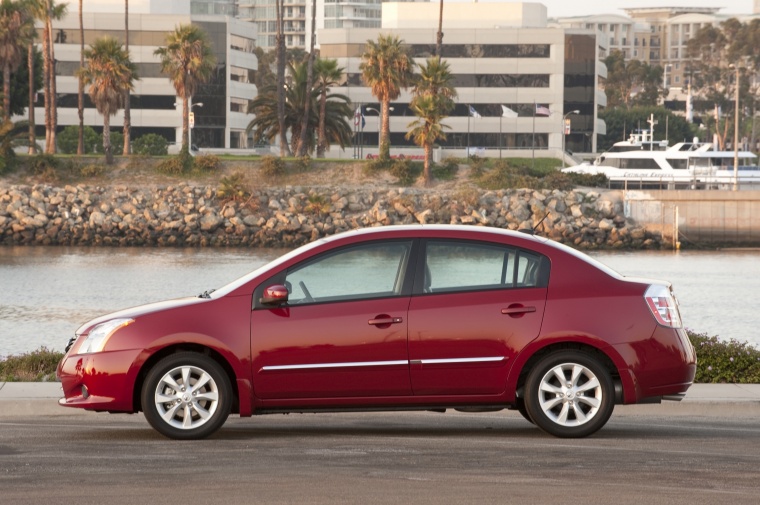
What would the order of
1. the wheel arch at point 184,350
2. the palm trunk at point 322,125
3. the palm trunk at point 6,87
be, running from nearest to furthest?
the wheel arch at point 184,350 → the palm trunk at point 6,87 → the palm trunk at point 322,125

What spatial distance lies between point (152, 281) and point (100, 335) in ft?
115

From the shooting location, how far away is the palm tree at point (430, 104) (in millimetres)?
72562

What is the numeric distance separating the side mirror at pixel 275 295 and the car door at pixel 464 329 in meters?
0.89

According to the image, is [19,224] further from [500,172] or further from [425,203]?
[500,172]

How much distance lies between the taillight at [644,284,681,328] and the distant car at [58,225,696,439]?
16 millimetres

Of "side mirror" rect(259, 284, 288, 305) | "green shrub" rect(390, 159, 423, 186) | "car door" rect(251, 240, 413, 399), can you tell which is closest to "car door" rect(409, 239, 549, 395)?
"car door" rect(251, 240, 413, 399)

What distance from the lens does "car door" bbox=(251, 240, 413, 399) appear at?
30.8 ft

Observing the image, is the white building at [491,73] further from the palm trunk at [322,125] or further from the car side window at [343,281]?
the car side window at [343,281]

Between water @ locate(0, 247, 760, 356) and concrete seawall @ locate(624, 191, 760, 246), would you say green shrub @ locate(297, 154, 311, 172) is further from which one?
concrete seawall @ locate(624, 191, 760, 246)

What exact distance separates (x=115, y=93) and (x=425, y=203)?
19.8 metres

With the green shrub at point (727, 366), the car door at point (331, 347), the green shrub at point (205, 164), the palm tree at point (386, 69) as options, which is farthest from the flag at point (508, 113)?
the car door at point (331, 347)

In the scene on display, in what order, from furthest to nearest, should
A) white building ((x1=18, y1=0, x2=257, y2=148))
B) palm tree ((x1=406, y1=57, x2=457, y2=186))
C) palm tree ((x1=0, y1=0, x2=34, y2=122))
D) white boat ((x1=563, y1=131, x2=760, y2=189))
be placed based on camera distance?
white building ((x1=18, y1=0, x2=257, y2=148))
palm tree ((x1=0, y1=0, x2=34, y2=122))
white boat ((x1=563, y1=131, x2=760, y2=189))
palm tree ((x1=406, y1=57, x2=457, y2=186))

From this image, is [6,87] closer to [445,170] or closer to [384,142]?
[384,142]

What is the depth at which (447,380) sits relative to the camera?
9484mm
